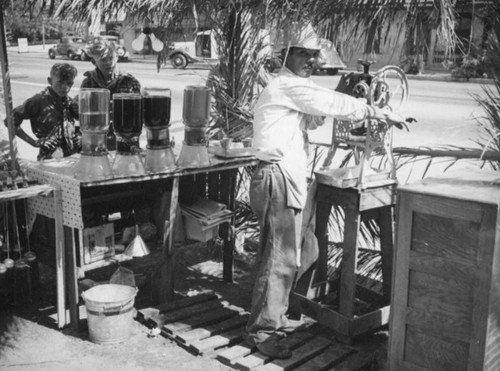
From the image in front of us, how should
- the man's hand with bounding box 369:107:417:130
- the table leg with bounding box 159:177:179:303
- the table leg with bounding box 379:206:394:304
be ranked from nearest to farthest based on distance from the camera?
the man's hand with bounding box 369:107:417:130
the table leg with bounding box 379:206:394:304
the table leg with bounding box 159:177:179:303

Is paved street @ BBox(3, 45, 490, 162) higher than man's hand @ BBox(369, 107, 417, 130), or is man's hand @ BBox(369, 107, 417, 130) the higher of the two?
man's hand @ BBox(369, 107, 417, 130)

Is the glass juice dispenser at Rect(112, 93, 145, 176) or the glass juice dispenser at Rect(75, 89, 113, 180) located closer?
the glass juice dispenser at Rect(75, 89, 113, 180)

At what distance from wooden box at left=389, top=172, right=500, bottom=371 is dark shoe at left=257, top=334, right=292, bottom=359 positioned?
0.74m

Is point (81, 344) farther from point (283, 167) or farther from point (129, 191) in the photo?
point (283, 167)

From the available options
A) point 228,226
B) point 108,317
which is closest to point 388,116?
point 228,226

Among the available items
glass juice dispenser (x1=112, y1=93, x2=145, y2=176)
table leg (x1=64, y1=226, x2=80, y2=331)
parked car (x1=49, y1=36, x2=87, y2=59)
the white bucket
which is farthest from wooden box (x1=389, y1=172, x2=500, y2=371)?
parked car (x1=49, y1=36, x2=87, y2=59)

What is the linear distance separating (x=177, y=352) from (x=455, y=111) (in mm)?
11734

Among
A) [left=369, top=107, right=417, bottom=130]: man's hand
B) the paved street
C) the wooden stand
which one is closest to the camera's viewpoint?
[left=369, top=107, right=417, bottom=130]: man's hand

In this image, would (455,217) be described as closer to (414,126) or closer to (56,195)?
(56,195)

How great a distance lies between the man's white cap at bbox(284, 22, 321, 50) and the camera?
11.1ft

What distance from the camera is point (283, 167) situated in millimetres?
3547

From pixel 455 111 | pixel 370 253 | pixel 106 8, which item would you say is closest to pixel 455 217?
pixel 370 253

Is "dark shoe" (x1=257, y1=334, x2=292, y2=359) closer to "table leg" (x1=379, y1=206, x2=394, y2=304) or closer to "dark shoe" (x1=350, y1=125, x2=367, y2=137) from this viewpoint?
"table leg" (x1=379, y1=206, x2=394, y2=304)

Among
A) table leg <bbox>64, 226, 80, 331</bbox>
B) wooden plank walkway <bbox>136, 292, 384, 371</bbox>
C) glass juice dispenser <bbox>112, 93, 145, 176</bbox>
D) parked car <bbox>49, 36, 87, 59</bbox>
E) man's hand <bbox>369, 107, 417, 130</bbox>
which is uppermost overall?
parked car <bbox>49, 36, 87, 59</bbox>
